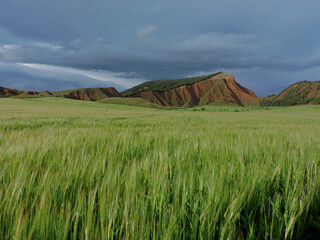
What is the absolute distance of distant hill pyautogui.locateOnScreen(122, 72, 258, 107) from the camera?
172000 mm

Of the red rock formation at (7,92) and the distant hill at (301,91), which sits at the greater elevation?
the distant hill at (301,91)

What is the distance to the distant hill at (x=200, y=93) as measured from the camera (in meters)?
172

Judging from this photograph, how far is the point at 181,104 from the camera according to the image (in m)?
173

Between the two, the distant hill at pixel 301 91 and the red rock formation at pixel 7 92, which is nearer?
the distant hill at pixel 301 91

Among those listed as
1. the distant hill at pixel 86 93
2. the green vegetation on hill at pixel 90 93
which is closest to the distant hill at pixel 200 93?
the green vegetation on hill at pixel 90 93

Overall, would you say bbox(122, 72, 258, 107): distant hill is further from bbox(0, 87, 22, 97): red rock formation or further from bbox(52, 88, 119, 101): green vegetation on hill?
bbox(0, 87, 22, 97): red rock formation

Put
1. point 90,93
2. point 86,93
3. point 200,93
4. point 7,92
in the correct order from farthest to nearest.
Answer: point 200,93 < point 90,93 < point 86,93 < point 7,92

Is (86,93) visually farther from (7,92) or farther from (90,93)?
(7,92)

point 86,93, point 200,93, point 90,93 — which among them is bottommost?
point 86,93

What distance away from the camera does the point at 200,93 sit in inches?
7160

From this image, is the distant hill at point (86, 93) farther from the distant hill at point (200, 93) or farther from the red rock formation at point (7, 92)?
the red rock formation at point (7, 92)

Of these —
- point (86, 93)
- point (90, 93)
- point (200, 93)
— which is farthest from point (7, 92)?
point (200, 93)

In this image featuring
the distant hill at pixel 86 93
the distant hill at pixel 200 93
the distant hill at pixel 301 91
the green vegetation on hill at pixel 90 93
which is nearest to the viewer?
the distant hill at pixel 301 91

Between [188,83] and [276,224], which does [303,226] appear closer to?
[276,224]
